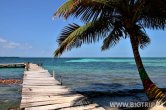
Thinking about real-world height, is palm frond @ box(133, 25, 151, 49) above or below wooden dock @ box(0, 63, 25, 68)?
above

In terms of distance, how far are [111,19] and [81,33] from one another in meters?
1.18

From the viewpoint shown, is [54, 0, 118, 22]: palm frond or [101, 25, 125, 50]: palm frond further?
[101, 25, 125, 50]: palm frond

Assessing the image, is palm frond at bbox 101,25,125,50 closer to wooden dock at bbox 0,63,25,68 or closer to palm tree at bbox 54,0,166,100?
palm tree at bbox 54,0,166,100

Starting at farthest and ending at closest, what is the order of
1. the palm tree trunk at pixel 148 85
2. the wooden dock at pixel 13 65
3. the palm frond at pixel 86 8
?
the wooden dock at pixel 13 65
the palm tree trunk at pixel 148 85
the palm frond at pixel 86 8

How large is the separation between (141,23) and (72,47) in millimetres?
2666

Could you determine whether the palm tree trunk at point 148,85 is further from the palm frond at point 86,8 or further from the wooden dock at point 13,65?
the wooden dock at point 13,65

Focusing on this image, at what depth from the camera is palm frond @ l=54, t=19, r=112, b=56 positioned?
9.09 metres

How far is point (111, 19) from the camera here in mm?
9617

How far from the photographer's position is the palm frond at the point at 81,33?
9086mm

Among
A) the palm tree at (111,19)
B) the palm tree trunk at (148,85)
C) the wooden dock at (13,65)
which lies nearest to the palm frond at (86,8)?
the palm tree at (111,19)

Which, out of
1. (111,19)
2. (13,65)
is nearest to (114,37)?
(111,19)

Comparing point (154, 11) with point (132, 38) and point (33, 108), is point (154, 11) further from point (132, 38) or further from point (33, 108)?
point (33, 108)

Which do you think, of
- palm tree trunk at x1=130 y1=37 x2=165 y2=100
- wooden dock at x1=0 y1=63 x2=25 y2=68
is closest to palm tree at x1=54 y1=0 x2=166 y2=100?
palm tree trunk at x1=130 y1=37 x2=165 y2=100

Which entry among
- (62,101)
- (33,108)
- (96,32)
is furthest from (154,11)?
(33,108)
